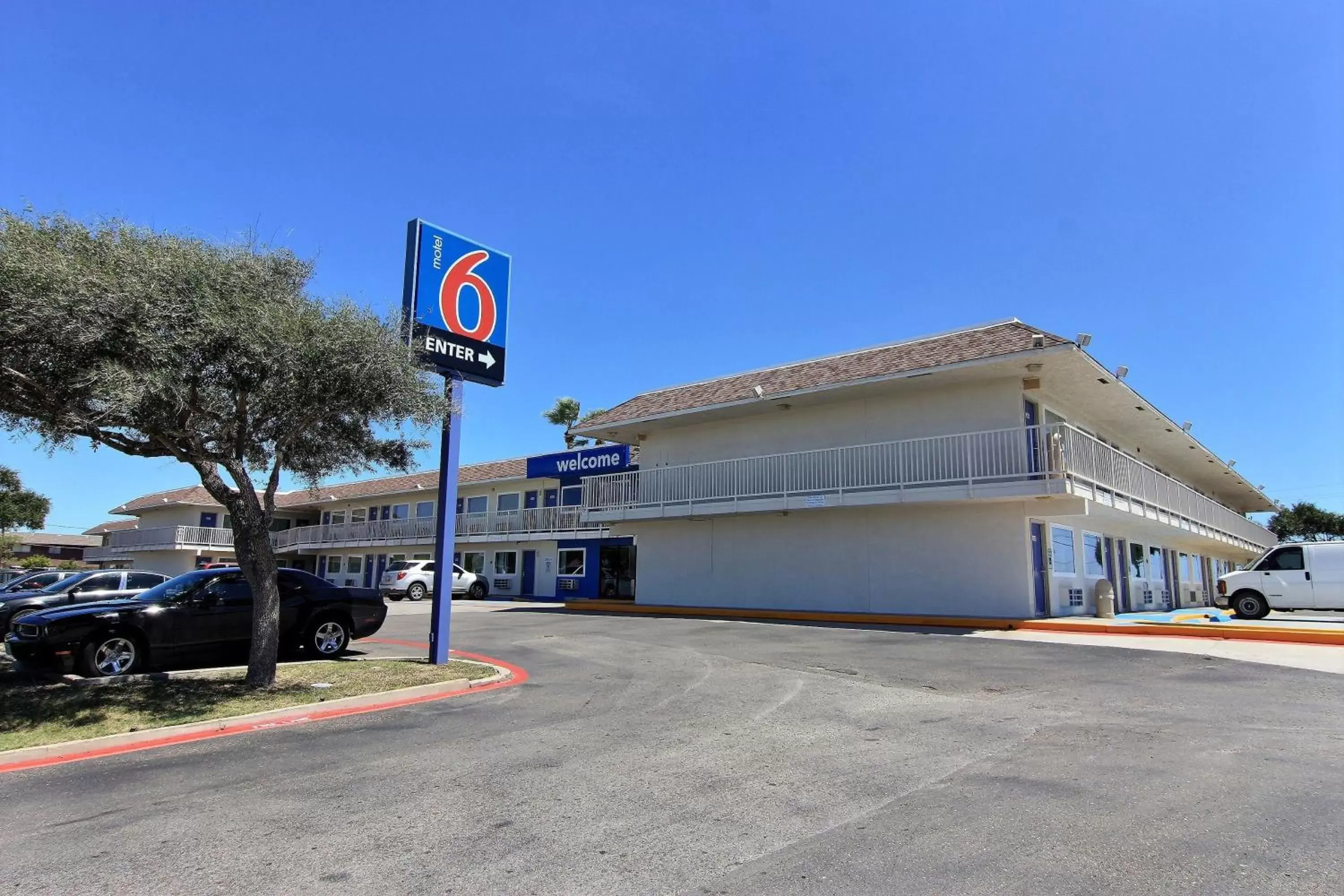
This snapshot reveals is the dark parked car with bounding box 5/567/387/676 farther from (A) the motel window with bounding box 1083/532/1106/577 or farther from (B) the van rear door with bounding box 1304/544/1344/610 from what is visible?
(B) the van rear door with bounding box 1304/544/1344/610

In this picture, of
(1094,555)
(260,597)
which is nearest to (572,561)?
(1094,555)

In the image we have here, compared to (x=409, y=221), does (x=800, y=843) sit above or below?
below

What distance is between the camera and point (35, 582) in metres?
20.2

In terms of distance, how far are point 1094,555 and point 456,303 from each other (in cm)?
1782

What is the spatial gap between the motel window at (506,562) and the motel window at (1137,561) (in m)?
24.2

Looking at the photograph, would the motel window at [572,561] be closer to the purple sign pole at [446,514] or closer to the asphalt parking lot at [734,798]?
the purple sign pole at [446,514]

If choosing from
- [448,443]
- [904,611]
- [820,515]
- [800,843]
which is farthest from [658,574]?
[800,843]

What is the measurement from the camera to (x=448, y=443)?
1056 cm

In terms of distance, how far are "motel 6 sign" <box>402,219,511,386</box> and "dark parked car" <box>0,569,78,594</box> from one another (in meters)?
14.5

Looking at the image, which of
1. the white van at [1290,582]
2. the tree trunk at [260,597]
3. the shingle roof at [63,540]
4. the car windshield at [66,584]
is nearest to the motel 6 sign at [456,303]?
the tree trunk at [260,597]

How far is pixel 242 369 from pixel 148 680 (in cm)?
443

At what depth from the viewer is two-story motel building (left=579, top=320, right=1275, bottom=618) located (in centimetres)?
1675

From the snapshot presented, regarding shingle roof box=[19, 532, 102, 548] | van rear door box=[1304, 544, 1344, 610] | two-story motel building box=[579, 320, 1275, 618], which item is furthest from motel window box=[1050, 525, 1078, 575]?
shingle roof box=[19, 532, 102, 548]

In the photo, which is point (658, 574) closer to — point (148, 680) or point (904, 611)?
point (904, 611)
